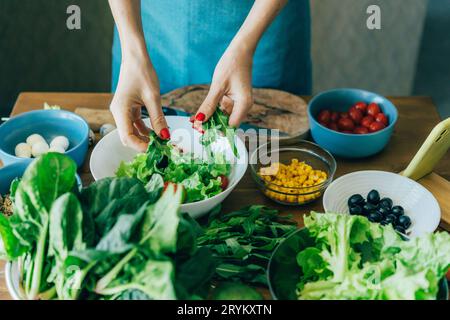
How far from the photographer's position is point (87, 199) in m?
0.92

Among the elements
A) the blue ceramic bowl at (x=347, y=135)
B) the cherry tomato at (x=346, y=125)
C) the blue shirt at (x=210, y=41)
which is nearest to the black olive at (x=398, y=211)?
the blue ceramic bowl at (x=347, y=135)

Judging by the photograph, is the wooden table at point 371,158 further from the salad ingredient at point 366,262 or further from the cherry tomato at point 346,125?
the salad ingredient at point 366,262

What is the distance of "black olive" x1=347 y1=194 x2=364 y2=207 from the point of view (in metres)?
1.33

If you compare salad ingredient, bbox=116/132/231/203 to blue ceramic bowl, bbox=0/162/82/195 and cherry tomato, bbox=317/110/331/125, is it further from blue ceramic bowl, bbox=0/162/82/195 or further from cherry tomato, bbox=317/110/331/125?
cherry tomato, bbox=317/110/331/125

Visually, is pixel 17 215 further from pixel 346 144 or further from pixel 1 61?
pixel 1 61

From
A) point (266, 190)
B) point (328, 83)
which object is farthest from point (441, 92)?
point (266, 190)

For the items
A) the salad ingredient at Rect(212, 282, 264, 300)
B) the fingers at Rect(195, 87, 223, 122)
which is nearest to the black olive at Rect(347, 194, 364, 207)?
the fingers at Rect(195, 87, 223, 122)

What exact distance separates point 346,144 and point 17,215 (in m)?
0.96

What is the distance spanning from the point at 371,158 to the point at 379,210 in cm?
29

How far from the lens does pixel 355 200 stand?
4.38ft

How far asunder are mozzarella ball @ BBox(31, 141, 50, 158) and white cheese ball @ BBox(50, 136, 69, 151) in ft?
0.07

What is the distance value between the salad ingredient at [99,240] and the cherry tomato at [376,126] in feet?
2.76

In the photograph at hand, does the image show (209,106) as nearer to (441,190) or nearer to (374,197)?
(374,197)

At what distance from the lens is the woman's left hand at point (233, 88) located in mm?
1417
